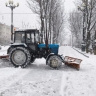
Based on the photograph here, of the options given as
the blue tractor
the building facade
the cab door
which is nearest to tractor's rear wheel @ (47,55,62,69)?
the blue tractor

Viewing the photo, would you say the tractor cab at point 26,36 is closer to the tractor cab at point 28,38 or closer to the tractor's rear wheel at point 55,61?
the tractor cab at point 28,38

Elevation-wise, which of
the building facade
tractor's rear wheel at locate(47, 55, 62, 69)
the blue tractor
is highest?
the building facade

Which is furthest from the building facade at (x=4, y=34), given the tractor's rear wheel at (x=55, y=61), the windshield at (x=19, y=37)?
the tractor's rear wheel at (x=55, y=61)

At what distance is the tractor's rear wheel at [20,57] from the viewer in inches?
473

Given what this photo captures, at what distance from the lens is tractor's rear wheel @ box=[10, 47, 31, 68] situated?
39.4 ft

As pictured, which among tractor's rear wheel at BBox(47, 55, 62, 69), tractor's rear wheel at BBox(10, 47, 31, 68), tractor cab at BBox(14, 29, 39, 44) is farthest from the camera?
tractor cab at BBox(14, 29, 39, 44)

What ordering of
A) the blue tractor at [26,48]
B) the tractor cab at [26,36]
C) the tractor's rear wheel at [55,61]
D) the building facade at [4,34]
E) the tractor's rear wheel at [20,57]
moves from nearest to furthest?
the tractor's rear wheel at [55,61], the tractor's rear wheel at [20,57], the blue tractor at [26,48], the tractor cab at [26,36], the building facade at [4,34]

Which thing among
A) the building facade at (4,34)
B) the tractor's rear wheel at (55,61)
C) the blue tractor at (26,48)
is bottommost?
the tractor's rear wheel at (55,61)

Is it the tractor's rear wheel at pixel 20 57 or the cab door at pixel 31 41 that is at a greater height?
the cab door at pixel 31 41

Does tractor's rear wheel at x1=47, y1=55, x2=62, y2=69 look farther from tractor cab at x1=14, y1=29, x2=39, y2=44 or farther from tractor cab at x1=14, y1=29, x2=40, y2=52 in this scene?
tractor cab at x1=14, y1=29, x2=39, y2=44

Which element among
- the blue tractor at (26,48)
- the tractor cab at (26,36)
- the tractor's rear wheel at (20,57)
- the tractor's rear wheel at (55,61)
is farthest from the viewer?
the tractor cab at (26,36)

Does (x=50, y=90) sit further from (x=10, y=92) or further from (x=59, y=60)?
(x=59, y=60)

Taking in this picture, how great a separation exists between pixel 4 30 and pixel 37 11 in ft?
254

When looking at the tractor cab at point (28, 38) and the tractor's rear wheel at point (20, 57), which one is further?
the tractor cab at point (28, 38)
